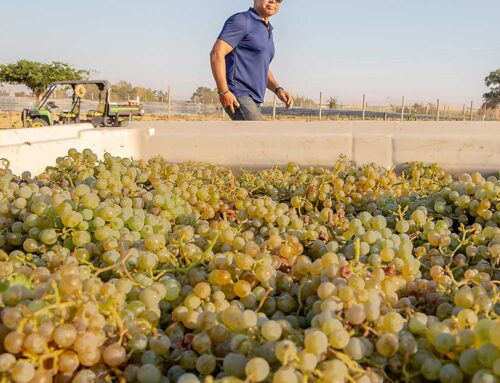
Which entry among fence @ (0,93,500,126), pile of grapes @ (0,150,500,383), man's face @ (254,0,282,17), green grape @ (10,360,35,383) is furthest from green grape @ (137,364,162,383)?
fence @ (0,93,500,126)

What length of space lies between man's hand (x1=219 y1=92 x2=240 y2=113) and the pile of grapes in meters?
1.93

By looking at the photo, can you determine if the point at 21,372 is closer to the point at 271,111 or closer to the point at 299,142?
the point at 299,142

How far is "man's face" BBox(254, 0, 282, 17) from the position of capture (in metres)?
4.09

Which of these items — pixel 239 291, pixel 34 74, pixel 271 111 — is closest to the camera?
pixel 239 291

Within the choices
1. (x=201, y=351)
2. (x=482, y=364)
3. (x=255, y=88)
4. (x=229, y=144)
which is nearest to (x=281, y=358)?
(x=201, y=351)

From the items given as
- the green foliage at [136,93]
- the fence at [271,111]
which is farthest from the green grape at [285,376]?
the green foliage at [136,93]

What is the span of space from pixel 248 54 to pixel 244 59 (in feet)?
0.17

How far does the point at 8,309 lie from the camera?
0.89m

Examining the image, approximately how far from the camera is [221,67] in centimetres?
385

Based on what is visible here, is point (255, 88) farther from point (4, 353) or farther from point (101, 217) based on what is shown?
point (4, 353)

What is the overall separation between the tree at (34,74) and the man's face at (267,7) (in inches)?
1427

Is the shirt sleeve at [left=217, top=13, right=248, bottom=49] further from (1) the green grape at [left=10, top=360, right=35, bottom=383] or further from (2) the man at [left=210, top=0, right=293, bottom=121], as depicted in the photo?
(1) the green grape at [left=10, top=360, right=35, bottom=383]

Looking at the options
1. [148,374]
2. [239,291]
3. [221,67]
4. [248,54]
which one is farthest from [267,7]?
[148,374]

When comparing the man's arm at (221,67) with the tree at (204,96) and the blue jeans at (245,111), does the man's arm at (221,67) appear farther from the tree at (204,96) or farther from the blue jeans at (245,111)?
the tree at (204,96)
